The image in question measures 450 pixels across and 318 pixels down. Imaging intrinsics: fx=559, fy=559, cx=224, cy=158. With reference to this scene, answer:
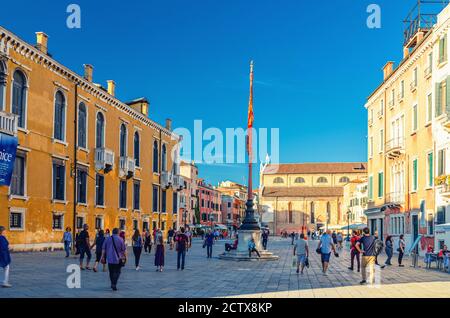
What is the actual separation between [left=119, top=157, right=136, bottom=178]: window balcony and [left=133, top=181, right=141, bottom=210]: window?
5.91ft

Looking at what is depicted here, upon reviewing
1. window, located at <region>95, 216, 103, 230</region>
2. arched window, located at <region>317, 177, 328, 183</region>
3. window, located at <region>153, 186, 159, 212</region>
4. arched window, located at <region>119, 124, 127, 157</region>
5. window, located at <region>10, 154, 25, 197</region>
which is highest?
arched window, located at <region>119, 124, 127, 157</region>

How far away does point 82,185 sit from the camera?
113 feet

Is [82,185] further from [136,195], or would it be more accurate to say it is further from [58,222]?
[136,195]

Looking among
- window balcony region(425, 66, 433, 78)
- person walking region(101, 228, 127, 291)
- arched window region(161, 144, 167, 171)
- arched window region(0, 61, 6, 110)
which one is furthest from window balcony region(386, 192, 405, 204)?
person walking region(101, 228, 127, 291)

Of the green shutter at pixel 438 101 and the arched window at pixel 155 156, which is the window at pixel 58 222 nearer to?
the arched window at pixel 155 156

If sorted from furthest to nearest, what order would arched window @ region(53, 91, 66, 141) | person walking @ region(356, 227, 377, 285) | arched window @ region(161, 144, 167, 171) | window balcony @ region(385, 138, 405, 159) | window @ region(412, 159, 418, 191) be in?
arched window @ region(161, 144, 167, 171) < window balcony @ region(385, 138, 405, 159) < window @ region(412, 159, 418, 191) < arched window @ region(53, 91, 66, 141) < person walking @ region(356, 227, 377, 285)

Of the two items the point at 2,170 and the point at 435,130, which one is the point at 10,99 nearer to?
the point at 2,170

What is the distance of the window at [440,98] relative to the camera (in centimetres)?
2864

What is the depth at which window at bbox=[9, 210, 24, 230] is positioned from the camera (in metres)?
26.3

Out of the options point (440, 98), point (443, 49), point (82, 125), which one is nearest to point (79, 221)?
point (82, 125)

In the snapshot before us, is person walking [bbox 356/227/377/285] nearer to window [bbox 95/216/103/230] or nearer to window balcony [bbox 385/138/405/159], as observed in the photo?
window balcony [bbox 385/138/405/159]

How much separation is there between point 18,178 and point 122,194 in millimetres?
14448

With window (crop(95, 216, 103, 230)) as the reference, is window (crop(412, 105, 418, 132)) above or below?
above

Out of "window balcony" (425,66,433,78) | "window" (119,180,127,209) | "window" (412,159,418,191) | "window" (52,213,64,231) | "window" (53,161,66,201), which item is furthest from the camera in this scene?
"window" (119,180,127,209)
